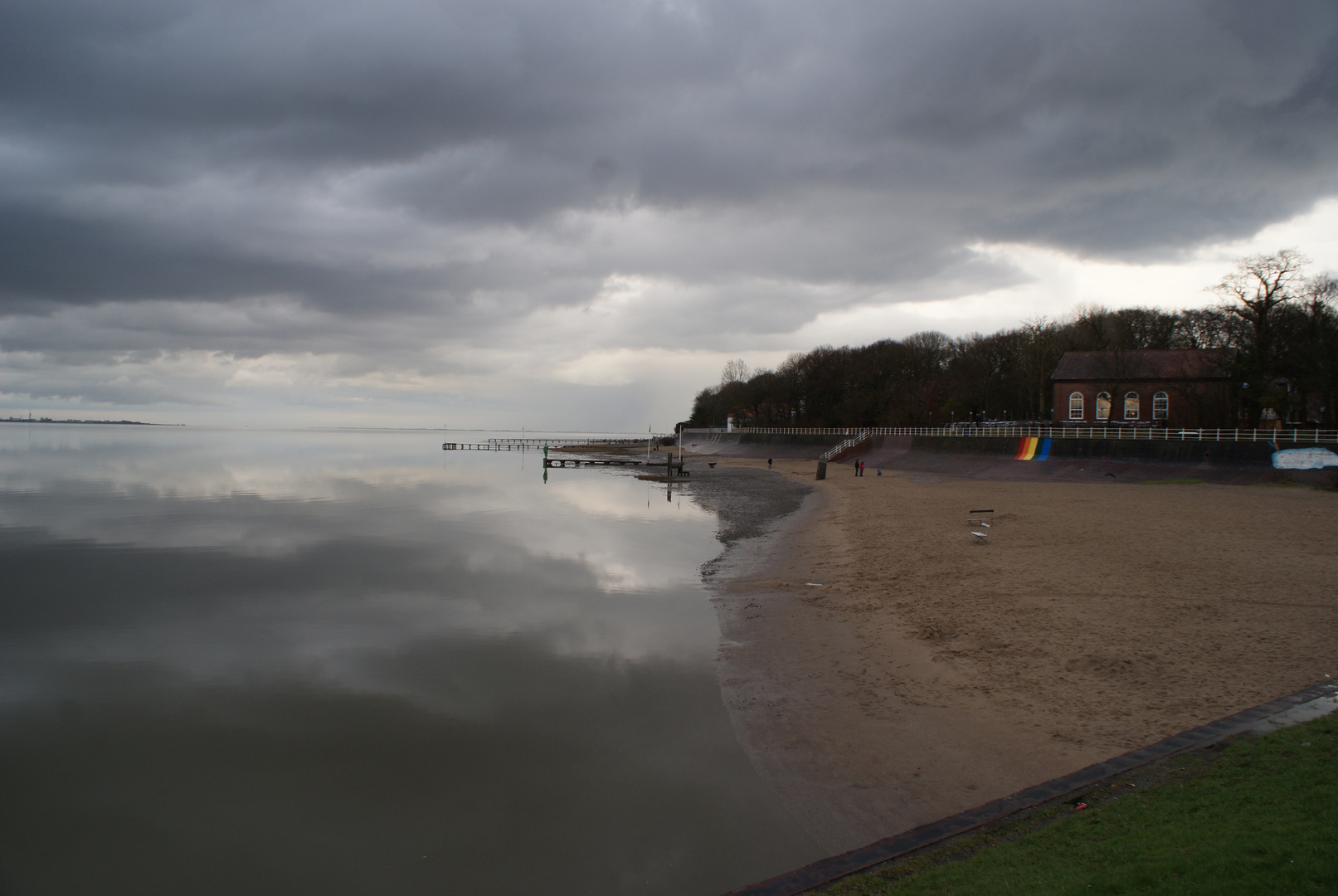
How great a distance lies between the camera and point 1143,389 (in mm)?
56719

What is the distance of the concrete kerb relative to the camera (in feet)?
15.4

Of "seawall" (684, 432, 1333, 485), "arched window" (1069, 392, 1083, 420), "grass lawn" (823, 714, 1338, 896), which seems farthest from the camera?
"arched window" (1069, 392, 1083, 420)

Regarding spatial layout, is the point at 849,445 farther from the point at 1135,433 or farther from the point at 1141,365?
the point at 1135,433

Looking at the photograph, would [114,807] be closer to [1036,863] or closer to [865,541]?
[1036,863]

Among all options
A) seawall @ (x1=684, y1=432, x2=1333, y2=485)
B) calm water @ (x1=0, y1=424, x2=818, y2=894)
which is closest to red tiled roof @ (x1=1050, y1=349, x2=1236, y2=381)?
seawall @ (x1=684, y1=432, x2=1333, y2=485)

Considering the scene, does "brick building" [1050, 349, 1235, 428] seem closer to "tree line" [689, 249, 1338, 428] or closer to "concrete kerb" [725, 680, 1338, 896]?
"tree line" [689, 249, 1338, 428]

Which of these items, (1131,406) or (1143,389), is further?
(1131,406)

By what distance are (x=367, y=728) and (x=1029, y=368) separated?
73688mm

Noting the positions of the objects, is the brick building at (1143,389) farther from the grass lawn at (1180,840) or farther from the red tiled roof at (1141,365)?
the grass lawn at (1180,840)

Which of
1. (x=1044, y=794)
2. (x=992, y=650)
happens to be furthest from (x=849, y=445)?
(x=1044, y=794)

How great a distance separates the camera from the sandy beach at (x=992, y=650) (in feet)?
22.2

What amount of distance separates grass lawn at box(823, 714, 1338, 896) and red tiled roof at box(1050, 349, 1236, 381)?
54.3 m

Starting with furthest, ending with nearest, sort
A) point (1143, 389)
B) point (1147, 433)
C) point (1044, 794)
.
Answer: point (1143, 389), point (1147, 433), point (1044, 794)

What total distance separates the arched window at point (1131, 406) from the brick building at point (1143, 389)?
6cm
